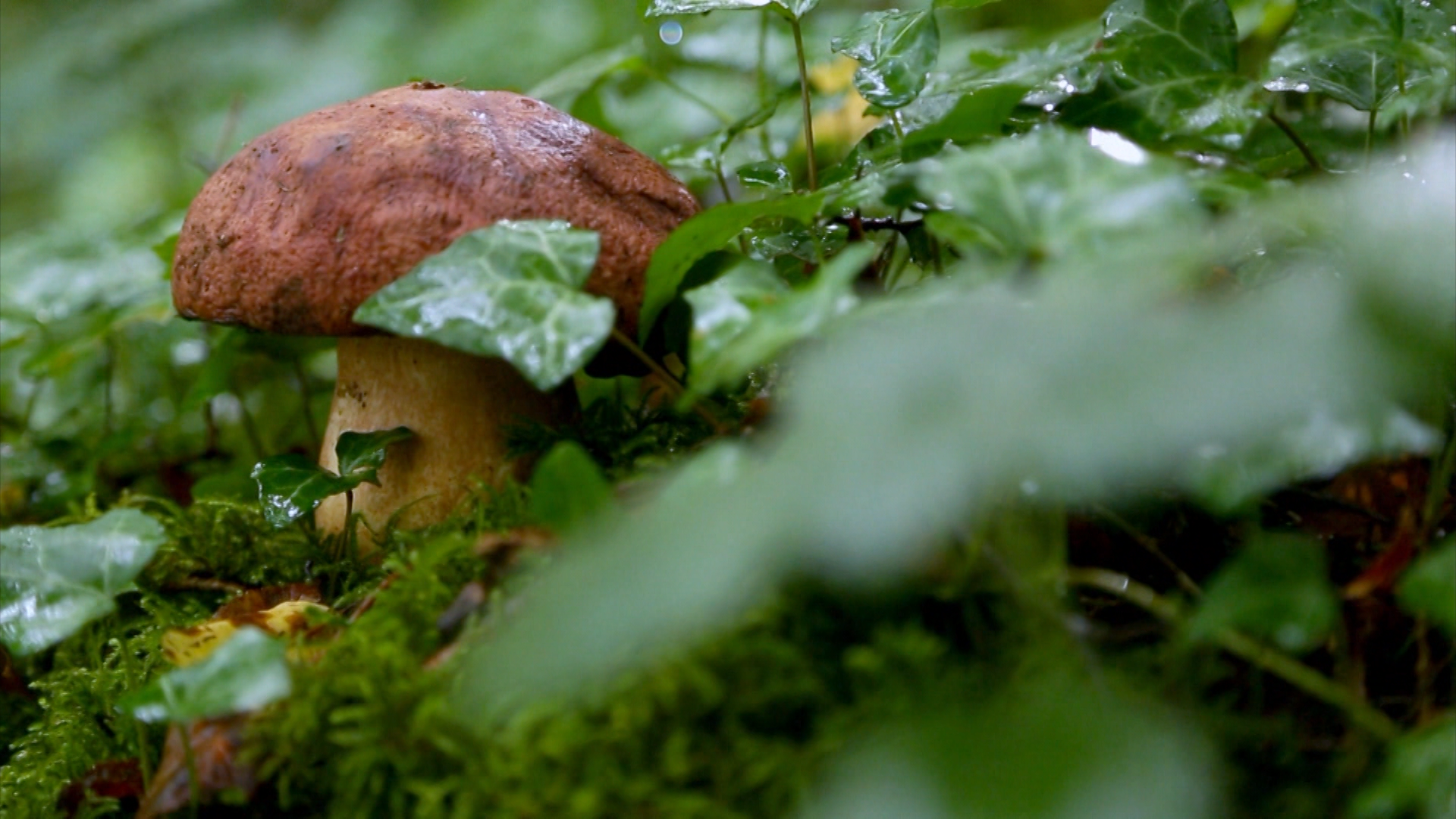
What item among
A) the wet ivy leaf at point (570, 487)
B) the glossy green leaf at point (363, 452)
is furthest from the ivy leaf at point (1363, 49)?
the glossy green leaf at point (363, 452)

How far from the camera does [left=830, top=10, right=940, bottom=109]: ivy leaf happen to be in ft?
4.31

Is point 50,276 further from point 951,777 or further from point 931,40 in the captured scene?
point 951,777

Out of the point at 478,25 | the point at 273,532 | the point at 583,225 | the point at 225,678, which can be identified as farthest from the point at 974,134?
the point at 478,25

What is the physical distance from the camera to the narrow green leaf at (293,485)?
139cm

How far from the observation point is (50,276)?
2.13m

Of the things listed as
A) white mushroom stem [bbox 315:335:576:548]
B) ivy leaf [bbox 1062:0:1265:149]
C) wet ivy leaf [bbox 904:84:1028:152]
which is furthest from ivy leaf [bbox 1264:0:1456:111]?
white mushroom stem [bbox 315:335:576:548]

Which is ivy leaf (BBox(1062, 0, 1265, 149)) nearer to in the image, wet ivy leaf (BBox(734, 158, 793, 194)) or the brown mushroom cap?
wet ivy leaf (BBox(734, 158, 793, 194))

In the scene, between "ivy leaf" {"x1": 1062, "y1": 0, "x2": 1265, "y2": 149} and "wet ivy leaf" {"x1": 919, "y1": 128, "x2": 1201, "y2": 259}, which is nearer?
"wet ivy leaf" {"x1": 919, "y1": 128, "x2": 1201, "y2": 259}

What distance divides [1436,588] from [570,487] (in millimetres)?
631

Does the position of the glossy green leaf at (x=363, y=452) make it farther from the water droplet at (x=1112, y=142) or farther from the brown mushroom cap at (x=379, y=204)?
the water droplet at (x=1112, y=142)

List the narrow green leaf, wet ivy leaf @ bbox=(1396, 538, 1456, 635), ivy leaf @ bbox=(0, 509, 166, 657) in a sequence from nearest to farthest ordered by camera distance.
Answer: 1. wet ivy leaf @ bbox=(1396, 538, 1456, 635)
2. ivy leaf @ bbox=(0, 509, 166, 657)
3. the narrow green leaf

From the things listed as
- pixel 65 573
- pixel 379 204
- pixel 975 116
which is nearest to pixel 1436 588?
pixel 975 116

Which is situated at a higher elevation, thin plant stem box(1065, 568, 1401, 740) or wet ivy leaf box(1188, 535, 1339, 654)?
wet ivy leaf box(1188, 535, 1339, 654)

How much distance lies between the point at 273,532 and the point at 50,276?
39.5 inches
